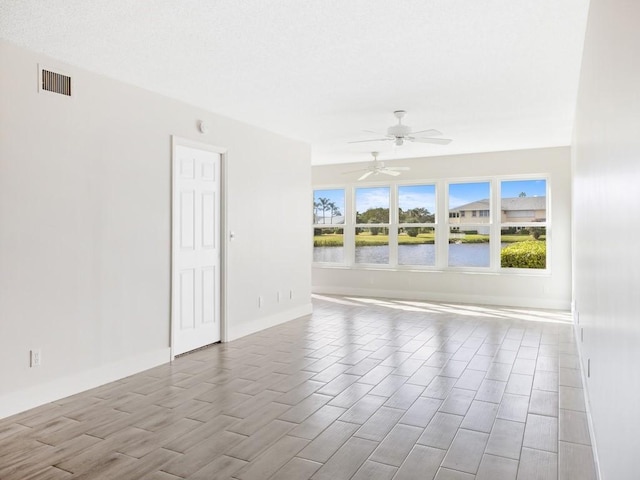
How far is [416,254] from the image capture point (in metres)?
8.81

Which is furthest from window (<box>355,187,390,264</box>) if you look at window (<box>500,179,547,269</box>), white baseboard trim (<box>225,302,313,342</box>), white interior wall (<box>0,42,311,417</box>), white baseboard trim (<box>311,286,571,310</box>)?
white interior wall (<box>0,42,311,417</box>)

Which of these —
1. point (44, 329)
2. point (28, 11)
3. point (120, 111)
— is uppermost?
point (28, 11)

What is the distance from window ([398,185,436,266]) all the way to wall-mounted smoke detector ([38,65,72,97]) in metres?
6.35

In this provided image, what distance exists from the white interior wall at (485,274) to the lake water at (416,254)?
A: 0.22 m

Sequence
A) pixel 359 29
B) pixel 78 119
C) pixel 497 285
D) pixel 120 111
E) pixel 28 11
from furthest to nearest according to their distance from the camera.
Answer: pixel 497 285 → pixel 120 111 → pixel 78 119 → pixel 359 29 → pixel 28 11

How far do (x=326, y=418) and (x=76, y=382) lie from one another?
6.79 ft

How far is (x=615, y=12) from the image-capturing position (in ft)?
5.49

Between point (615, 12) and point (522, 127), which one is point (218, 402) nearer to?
point (615, 12)

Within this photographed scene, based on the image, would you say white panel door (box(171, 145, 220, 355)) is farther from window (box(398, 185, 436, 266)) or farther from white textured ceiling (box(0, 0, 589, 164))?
window (box(398, 185, 436, 266))

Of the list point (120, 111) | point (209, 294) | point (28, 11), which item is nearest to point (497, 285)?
point (209, 294)

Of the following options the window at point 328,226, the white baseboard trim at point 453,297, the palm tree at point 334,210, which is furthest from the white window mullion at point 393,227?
the palm tree at point 334,210

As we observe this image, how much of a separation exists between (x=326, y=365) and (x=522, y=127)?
402 centimetres

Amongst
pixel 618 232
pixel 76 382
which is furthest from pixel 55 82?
pixel 618 232

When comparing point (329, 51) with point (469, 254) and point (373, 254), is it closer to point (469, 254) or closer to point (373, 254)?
point (469, 254)
